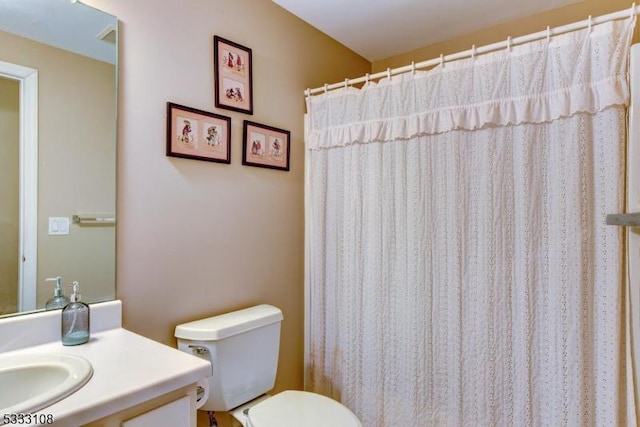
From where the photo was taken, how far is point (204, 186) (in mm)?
1559

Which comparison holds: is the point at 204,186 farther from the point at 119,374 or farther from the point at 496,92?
the point at 496,92

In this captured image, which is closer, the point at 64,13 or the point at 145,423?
the point at 145,423

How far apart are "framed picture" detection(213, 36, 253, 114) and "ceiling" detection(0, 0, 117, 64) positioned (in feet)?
1.39

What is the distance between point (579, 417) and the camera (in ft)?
4.21

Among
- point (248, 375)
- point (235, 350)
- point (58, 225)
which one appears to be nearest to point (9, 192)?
point (58, 225)

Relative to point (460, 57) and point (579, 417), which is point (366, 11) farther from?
point (579, 417)

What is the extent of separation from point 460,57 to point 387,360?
138 cm

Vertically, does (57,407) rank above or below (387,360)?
above

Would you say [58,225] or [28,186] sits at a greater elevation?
[28,186]

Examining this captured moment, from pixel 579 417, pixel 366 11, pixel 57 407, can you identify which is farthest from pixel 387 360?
pixel 366 11

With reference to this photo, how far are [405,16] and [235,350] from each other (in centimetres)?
188

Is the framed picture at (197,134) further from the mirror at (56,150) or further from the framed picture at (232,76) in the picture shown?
the mirror at (56,150)

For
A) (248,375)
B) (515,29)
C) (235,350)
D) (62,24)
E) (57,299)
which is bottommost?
(248,375)

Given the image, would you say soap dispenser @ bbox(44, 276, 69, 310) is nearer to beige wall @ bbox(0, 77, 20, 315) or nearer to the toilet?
beige wall @ bbox(0, 77, 20, 315)
